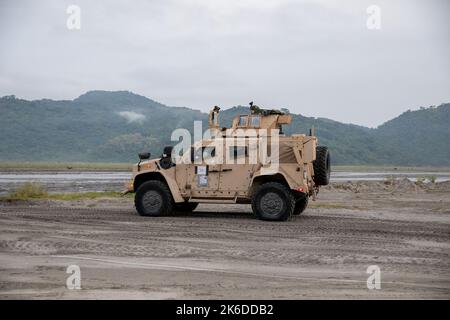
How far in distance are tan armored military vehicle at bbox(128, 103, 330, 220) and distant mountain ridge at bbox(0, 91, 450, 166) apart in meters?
114

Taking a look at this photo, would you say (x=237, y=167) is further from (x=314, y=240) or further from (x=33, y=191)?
(x=33, y=191)

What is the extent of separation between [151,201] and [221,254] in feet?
18.4

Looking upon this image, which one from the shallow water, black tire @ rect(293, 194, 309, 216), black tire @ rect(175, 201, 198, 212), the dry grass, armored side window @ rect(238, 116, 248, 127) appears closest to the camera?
armored side window @ rect(238, 116, 248, 127)

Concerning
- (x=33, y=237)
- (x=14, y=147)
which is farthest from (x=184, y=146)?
(x=14, y=147)

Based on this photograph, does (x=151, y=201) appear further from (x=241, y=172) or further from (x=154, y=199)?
(x=241, y=172)

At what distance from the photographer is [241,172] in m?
14.3

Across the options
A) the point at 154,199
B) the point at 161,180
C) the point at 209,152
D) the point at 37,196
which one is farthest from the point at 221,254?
the point at 37,196

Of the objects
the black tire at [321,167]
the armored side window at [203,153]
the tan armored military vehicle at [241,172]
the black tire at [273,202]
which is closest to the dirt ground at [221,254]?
the black tire at [273,202]

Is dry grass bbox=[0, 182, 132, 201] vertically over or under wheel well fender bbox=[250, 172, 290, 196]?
under

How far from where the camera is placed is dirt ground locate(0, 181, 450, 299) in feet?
23.4

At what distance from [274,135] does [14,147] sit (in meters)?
141

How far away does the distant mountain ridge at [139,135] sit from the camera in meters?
142

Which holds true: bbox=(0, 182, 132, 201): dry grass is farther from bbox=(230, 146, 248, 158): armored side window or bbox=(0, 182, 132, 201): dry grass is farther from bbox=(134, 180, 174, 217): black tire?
bbox=(230, 146, 248, 158): armored side window

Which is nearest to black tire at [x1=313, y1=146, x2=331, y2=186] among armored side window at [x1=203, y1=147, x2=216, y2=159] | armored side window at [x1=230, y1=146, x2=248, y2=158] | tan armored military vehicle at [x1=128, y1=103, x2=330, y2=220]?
tan armored military vehicle at [x1=128, y1=103, x2=330, y2=220]
